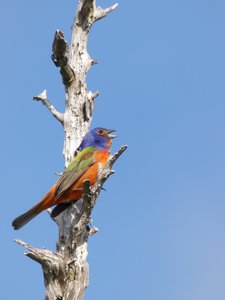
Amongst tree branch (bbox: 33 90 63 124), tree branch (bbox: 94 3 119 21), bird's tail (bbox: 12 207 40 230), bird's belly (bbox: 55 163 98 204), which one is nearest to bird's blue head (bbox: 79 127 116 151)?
bird's belly (bbox: 55 163 98 204)

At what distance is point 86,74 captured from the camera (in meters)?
9.68

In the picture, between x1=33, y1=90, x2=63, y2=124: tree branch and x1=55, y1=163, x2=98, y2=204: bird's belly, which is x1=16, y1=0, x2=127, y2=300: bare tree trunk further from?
x1=55, y1=163, x2=98, y2=204: bird's belly

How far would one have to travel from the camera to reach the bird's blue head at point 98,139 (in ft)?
29.6

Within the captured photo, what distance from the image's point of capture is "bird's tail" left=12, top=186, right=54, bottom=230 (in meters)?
8.24

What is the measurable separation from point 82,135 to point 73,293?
107 inches

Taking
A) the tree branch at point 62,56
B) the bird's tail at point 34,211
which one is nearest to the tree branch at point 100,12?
the tree branch at point 62,56

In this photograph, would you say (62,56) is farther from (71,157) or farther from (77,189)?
(77,189)

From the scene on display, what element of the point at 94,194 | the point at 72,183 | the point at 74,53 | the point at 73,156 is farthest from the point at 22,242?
the point at 74,53

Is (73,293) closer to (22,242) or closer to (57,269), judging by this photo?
(57,269)

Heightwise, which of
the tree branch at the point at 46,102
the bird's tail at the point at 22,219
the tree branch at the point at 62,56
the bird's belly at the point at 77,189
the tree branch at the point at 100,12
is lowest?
the bird's tail at the point at 22,219

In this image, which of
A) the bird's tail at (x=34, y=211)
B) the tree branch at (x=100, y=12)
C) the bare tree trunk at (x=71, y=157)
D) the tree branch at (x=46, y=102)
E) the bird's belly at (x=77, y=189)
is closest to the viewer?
the bare tree trunk at (x=71, y=157)

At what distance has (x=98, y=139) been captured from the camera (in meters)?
9.24

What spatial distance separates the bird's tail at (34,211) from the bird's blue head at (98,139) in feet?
3.31

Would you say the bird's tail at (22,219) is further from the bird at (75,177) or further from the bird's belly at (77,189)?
the bird's belly at (77,189)
